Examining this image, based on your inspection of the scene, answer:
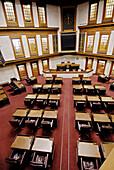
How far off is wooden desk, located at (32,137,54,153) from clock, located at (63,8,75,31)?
12048 mm

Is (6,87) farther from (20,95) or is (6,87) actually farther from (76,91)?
(76,91)

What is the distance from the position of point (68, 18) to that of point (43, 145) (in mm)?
12702

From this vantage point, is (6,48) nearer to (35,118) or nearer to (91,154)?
(35,118)

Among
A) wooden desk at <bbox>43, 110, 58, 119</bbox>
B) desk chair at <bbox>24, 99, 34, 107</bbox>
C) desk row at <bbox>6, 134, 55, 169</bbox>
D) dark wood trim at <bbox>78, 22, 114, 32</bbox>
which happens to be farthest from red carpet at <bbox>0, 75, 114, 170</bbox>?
dark wood trim at <bbox>78, 22, 114, 32</bbox>

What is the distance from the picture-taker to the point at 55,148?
3.96 m

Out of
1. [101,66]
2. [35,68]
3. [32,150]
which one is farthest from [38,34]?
[32,150]

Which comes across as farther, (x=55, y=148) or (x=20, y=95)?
(x=20, y=95)

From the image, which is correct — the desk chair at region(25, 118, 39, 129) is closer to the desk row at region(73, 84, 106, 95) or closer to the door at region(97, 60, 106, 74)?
the desk row at region(73, 84, 106, 95)

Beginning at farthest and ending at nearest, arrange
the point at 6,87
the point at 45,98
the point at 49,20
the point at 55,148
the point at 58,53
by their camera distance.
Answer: the point at 58,53 → the point at 49,20 → the point at 6,87 → the point at 45,98 → the point at 55,148

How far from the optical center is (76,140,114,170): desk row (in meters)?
2.92

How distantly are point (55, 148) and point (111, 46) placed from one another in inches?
399

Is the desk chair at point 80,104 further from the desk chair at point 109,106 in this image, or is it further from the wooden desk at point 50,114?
the wooden desk at point 50,114

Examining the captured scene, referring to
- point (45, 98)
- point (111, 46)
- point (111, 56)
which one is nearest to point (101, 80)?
point (111, 56)

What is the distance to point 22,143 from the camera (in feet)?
11.5
